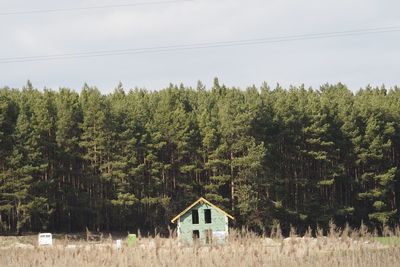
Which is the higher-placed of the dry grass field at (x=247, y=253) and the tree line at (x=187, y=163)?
the tree line at (x=187, y=163)

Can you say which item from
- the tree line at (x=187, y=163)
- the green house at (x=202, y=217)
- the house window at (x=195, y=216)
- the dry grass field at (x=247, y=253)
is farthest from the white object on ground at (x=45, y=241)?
the tree line at (x=187, y=163)

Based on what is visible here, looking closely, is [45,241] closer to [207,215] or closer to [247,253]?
[207,215]

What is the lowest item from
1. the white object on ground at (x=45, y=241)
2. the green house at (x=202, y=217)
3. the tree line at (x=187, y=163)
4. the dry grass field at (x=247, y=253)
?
the dry grass field at (x=247, y=253)

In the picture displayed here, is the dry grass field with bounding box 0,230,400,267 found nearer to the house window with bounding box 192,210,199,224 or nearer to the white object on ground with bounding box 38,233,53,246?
the white object on ground with bounding box 38,233,53,246

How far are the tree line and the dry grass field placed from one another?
153ft

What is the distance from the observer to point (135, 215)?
65312 mm

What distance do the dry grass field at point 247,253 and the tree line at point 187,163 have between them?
4658 cm

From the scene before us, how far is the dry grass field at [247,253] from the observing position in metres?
11.2

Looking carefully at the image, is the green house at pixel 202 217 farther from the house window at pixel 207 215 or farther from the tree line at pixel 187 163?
the tree line at pixel 187 163

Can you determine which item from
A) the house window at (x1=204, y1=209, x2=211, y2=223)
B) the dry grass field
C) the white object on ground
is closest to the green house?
the house window at (x1=204, y1=209, x2=211, y2=223)

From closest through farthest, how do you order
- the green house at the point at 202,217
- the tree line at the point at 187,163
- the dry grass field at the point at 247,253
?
the dry grass field at the point at 247,253 → the green house at the point at 202,217 → the tree line at the point at 187,163

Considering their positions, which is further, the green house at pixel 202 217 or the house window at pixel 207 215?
the house window at pixel 207 215

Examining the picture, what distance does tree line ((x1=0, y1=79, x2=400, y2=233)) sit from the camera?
199 feet

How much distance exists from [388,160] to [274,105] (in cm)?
1403
